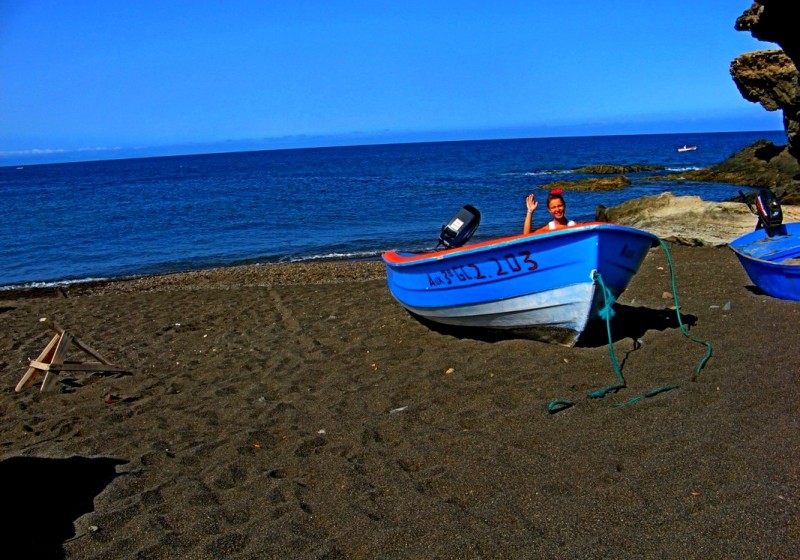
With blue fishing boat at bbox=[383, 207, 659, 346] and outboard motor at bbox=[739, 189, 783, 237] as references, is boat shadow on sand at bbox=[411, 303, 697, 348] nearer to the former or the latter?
blue fishing boat at bbox=[383, 207, 659, 346]

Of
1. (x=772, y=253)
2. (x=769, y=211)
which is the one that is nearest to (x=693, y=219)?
(x=769, y=211)

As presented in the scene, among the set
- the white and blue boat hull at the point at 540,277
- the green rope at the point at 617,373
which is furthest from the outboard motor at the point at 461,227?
the green rope at the point at 617,373

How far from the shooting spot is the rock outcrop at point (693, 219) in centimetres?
1505

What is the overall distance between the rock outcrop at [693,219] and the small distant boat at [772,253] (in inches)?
179

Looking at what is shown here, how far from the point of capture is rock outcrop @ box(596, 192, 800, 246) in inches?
592

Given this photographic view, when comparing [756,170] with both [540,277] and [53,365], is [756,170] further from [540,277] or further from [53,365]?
[53,365]

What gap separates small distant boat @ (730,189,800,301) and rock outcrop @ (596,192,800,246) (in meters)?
4.54

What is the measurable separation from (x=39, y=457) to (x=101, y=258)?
17.4 metres

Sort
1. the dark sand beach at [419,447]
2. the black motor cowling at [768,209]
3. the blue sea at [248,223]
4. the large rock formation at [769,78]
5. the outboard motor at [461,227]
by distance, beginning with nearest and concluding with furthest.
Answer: the dark sand beach at [419,447], the outboard motor at [461,227], the black motor cowling at [768,209], the blue sea at [248,223], the large rock formation at [769,78]

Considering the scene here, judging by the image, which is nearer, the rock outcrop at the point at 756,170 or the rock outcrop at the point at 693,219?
the rock outcrop at the point at 693,219

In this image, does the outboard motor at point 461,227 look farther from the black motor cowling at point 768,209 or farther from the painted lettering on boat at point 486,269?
the black motor cowling at point 768,209

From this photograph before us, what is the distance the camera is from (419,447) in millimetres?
5184

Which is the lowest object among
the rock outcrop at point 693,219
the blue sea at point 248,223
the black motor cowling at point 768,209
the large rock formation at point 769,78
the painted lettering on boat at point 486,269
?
the blue sea at point 248,223

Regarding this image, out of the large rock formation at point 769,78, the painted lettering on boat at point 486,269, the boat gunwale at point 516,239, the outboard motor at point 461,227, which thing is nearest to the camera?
the boat gunwale at point 516,239
